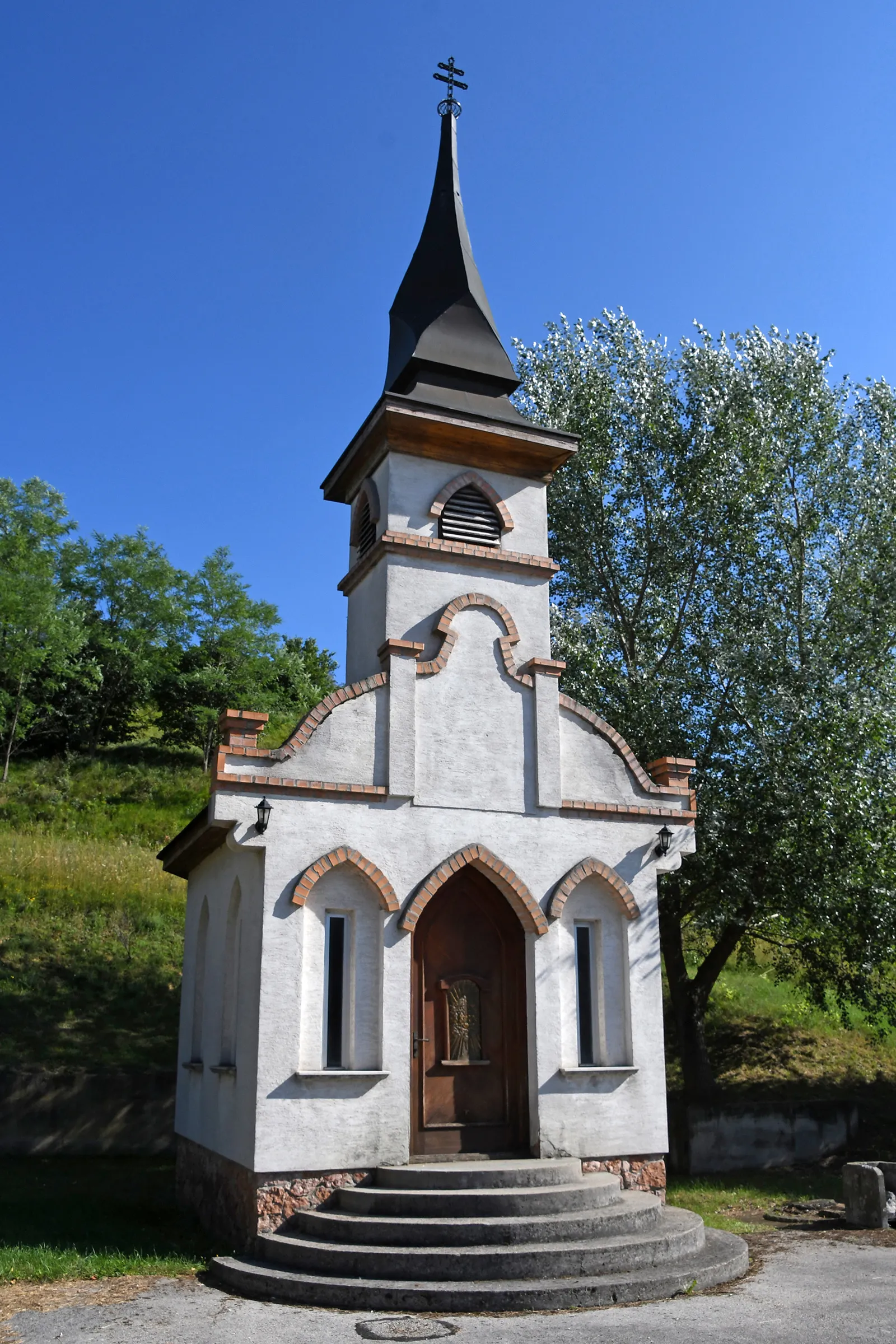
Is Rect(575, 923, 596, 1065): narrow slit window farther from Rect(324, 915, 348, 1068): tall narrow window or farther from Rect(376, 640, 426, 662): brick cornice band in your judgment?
Rect(376, 640, 426, 662): brick cornice band

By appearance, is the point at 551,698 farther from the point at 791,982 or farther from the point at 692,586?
the point at 791,982

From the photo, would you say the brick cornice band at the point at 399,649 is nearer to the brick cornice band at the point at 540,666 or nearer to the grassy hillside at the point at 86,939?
the brick cornice band at the point at 540,666

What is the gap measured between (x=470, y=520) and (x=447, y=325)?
3.09 meters

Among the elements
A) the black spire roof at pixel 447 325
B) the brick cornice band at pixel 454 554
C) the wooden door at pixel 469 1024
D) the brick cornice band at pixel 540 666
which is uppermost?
the black spire roof at pixel 447 325

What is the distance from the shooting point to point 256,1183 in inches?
363

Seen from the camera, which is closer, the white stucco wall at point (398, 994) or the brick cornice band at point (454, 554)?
the white stucco wall at point (398, 994)

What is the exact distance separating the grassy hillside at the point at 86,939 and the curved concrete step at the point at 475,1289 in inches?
358

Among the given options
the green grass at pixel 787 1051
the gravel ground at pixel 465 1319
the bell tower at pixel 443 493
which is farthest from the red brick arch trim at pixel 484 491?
the green grass at pixel 787 1051

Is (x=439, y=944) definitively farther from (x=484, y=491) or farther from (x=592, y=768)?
(x=484, y=491)

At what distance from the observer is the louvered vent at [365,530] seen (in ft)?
42.5

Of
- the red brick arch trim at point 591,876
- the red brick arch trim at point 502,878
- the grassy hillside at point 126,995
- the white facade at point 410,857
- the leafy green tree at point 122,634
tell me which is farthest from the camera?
the leafy green tree at point 122,634

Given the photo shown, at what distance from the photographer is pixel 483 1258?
8.04m

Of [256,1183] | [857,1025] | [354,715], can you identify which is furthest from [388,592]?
[857,1025]

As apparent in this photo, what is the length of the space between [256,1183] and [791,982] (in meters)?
15.9
